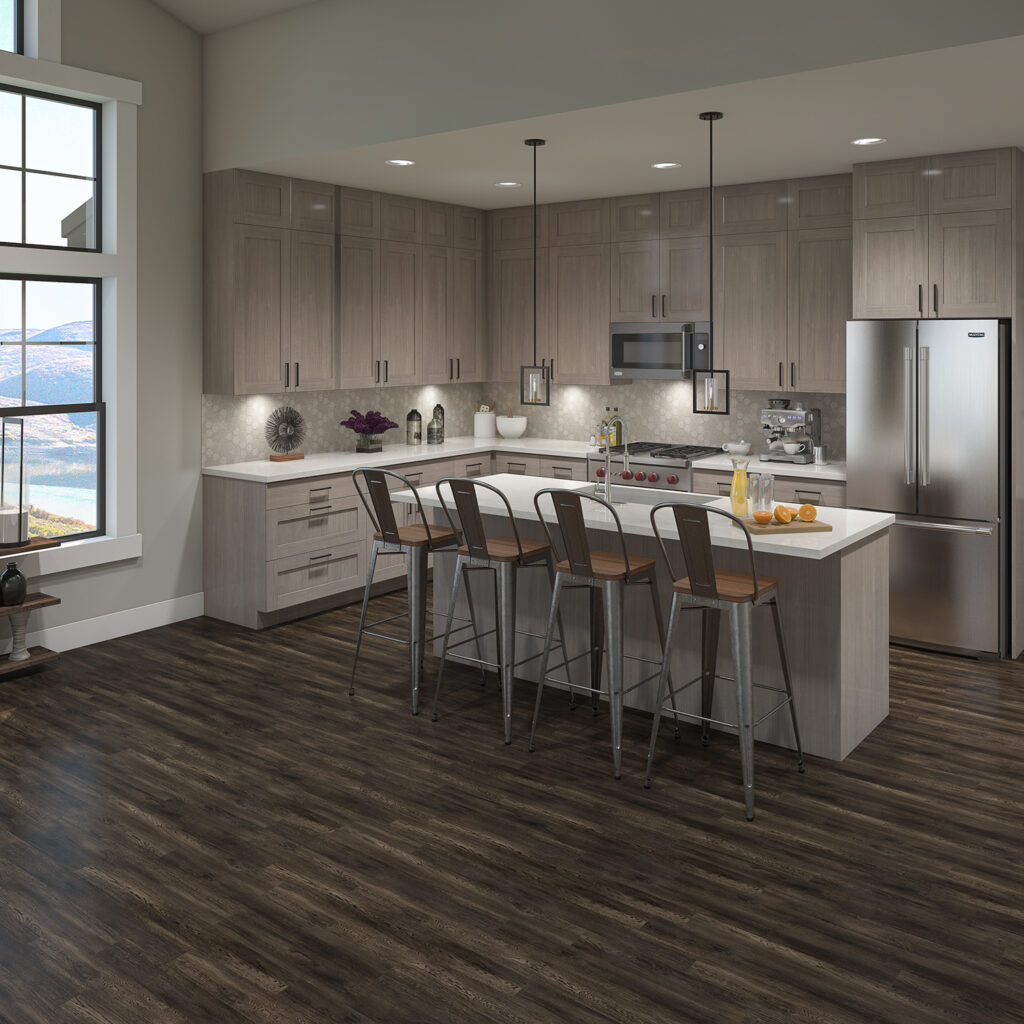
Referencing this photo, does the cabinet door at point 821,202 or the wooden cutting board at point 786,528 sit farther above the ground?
the cabinet door at point 821,202

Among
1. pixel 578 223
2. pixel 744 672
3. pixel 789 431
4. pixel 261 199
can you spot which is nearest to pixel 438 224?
pixel 578 223

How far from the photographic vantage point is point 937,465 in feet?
18.7

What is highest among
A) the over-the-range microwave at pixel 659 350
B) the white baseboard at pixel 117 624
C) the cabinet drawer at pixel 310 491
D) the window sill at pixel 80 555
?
the over-the-range microwave at pixel 659 350

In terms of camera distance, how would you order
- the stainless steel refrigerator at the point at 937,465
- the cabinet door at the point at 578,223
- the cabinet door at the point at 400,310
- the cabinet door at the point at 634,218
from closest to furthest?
the stainless steel refrigerator at the point at 937,465 → the cabinet door at the point at 634,218 → the cabinet door at the point at 400,310 → the cabinet door at the point at 578,223

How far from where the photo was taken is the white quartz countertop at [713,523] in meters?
4.02

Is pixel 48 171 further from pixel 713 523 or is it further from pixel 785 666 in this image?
pixel 785 666

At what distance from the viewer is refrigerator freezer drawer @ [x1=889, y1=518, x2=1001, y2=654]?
5645mm

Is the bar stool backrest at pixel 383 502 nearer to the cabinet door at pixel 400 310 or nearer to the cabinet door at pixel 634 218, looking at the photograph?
the cabinet door at pixel 400 310

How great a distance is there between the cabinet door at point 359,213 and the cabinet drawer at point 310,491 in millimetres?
1695

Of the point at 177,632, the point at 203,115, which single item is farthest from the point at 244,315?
the point at 177,632

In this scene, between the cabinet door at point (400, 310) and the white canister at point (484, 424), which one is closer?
the cabinet door at point (400, 310)

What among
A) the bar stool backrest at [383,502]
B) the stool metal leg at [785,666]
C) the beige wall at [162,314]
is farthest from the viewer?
the beige wall at [162,314]

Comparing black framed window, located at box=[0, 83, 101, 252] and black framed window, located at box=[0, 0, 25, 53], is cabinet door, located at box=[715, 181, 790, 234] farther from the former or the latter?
black framed window, located at box=[0, 0, 25, 53]

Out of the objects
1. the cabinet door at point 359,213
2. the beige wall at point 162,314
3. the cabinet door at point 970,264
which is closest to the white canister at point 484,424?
the cabinet door at point 359,213
